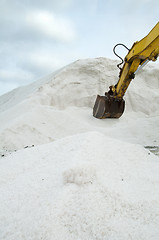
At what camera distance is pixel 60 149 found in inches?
67.8

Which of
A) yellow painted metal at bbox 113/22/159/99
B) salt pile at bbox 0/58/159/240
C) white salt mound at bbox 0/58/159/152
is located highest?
yellow painted metal at bbox 113/22/159/99

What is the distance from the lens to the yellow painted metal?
3.03 meters

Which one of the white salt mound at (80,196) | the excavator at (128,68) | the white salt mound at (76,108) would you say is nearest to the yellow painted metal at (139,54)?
the excavator at (128,68)

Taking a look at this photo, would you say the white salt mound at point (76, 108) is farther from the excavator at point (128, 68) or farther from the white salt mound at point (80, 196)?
the white salt mound at point (80, 196)

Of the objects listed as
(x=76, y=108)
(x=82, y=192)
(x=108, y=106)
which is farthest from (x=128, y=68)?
(x=82, y=192)

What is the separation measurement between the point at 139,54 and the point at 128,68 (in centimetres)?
57

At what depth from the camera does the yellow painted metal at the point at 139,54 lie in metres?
3.03

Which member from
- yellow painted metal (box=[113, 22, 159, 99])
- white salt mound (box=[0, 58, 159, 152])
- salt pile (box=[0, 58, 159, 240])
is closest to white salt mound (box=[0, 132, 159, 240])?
salt pile (box=[0, 58, 159, 240])

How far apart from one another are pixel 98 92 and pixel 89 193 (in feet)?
22.0

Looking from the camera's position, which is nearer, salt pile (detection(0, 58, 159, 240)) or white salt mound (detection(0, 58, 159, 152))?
salt pile (detection(0, 58, 159, 240))

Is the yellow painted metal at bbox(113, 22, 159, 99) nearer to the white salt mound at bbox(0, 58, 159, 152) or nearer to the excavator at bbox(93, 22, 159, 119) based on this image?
the excavator at bbox(93, 22, 159, 119)

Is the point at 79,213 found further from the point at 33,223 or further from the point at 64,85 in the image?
the point at 64,85

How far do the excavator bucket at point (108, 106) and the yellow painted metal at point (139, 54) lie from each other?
21cm

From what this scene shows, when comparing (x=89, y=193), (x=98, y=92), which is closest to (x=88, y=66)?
(x=98, y=92)
